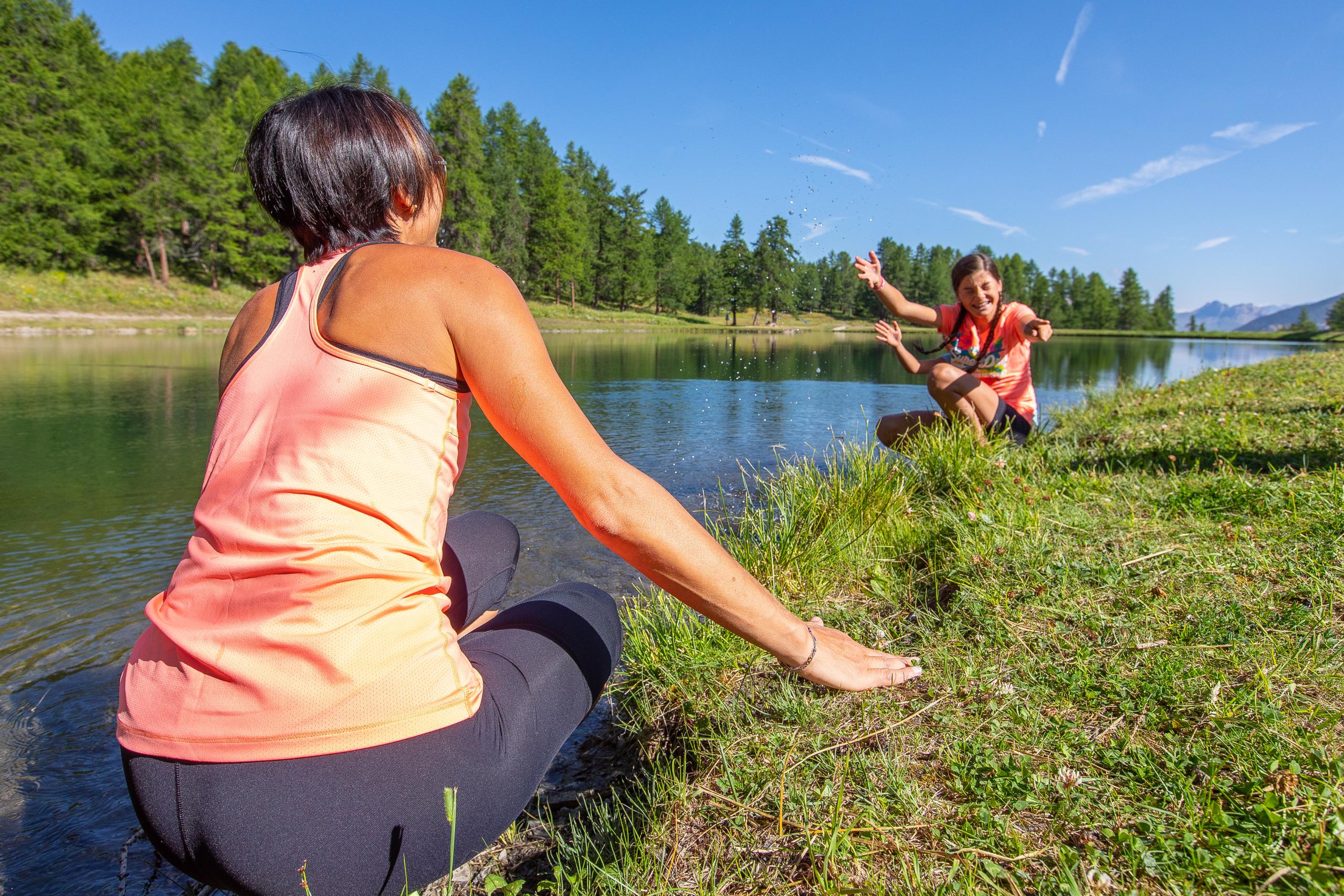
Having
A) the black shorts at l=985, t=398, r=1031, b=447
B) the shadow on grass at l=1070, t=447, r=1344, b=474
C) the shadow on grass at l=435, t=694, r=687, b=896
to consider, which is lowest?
the shadow on grass at l=435, t=694, r=687, b=896

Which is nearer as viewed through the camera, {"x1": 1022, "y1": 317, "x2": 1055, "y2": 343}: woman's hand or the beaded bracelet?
the beaded bracelet

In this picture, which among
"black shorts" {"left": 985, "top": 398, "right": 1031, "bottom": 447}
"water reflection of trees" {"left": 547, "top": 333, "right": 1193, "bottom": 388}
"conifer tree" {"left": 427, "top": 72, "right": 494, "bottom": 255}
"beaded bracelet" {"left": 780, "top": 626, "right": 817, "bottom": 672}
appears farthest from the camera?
"conifer tree" {"left": 427, "top": 72, "right": 494, "bottom": 255}

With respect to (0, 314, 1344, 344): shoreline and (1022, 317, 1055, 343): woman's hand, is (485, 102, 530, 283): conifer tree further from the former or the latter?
(1022, 317, 1055, 343): woman's hand

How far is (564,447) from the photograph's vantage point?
1.26 m

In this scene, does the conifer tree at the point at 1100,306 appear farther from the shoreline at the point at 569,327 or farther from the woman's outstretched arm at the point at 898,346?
the woman's outstretched arm at the point at 898,346

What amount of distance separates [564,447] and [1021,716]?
1.44 metres

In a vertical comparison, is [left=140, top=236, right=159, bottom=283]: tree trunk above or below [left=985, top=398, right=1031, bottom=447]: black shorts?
above

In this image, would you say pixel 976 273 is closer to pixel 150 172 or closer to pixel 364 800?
pixel 364 800

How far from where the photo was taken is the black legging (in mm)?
→ 1090

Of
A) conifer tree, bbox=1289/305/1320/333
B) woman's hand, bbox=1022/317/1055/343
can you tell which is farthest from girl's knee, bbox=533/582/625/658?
conifer tree, bbox=1289/305/1320/333

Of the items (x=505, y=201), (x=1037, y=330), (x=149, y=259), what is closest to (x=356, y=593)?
(x=1037, y=330)

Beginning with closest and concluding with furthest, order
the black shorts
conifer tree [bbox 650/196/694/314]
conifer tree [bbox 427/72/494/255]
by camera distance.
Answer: the black shorts → conifer tree [bbox 427/72/494/255] → conifer tree [bbox 650/196/694/314]

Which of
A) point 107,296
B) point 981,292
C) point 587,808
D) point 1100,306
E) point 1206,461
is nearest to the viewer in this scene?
point 587,808

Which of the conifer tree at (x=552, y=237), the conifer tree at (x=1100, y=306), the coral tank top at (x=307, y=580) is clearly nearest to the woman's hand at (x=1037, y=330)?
the coral tank top at (x=307, y=580)
